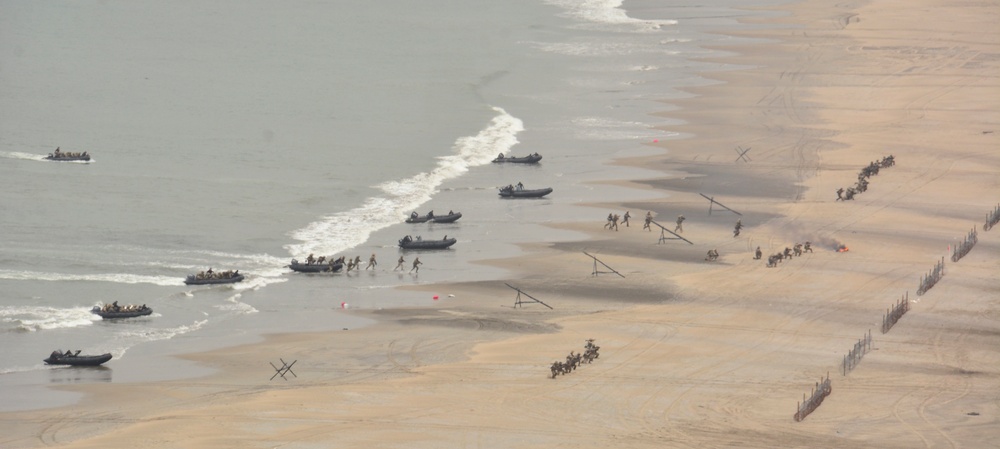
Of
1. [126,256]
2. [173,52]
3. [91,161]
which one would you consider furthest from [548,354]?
[173,52]

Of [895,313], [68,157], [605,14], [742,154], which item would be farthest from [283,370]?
[605,14]

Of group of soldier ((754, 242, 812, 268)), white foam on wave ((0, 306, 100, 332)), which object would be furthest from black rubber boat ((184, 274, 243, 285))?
group of soldier ((754, 242, 812, 268))

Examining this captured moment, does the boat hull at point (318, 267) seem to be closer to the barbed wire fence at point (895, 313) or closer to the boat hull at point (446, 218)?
the boat hull at point (446, 218)

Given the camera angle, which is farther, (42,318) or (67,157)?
(67,157)

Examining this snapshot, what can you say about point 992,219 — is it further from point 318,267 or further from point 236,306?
point 236,306

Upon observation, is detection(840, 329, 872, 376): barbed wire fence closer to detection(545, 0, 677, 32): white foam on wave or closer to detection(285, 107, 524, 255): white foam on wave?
detection(285, 107, 524, 255): white foam on wave

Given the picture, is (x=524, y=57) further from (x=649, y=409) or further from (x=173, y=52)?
(x=649, y=409)
